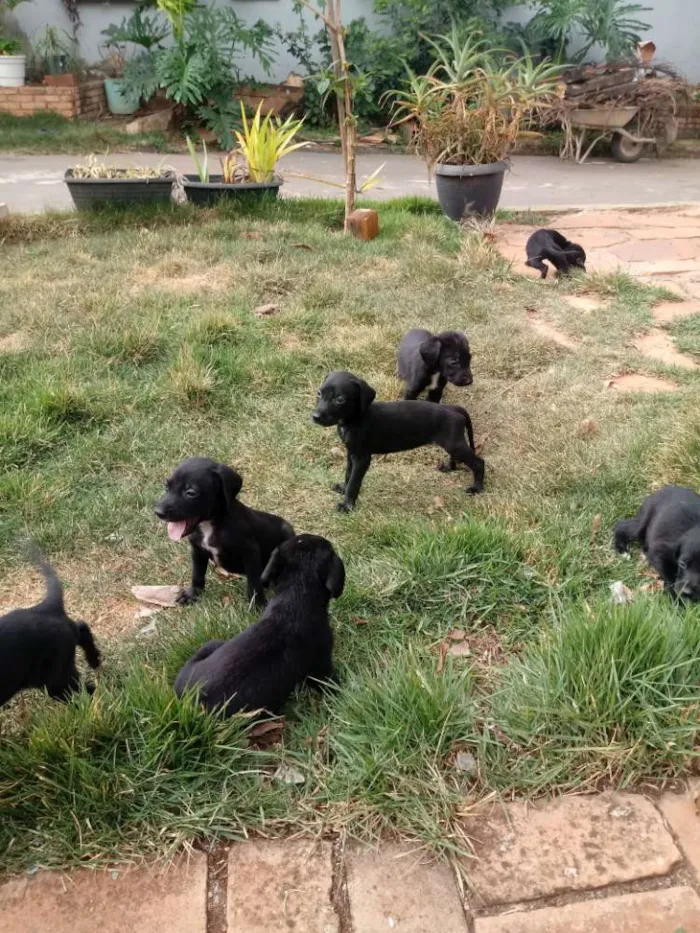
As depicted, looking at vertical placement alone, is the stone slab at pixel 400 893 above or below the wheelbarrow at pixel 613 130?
below

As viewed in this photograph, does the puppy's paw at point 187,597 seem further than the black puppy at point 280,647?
Yes

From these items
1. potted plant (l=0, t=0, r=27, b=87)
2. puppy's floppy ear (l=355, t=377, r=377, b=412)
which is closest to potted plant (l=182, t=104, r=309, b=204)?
puppy's floppy ear (l=355, t=377, r=377, b=412)

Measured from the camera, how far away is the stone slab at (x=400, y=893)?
1.81m

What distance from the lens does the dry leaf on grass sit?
6.00 meters

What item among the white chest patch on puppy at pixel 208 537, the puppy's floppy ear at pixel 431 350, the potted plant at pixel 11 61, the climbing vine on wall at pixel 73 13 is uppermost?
the climbing vine on wall at pixel 73 13

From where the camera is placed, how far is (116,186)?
8.09 m

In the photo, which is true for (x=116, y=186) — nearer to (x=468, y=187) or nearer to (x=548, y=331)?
(x=468, y=187)

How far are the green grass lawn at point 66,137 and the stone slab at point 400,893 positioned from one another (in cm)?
1232

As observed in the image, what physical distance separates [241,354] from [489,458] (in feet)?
6.13

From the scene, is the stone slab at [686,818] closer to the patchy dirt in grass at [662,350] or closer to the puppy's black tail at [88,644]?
the puppy's black tail at [88,644]

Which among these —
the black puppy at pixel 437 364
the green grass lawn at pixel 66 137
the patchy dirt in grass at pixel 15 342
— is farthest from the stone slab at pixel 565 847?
the green grass lawn at pixel 66 137

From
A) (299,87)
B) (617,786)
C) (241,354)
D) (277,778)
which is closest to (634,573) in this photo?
(617,786)

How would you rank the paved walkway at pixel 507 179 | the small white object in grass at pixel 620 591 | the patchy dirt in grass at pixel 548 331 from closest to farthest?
the small white object in grass at pixel 620 591
the patchy dirt in grass at pixel 548 331
the paved walkway at pixel 507 179

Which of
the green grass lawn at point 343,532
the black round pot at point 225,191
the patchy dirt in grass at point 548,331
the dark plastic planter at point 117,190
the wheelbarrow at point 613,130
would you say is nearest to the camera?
the green grass lawn at point 343,532
